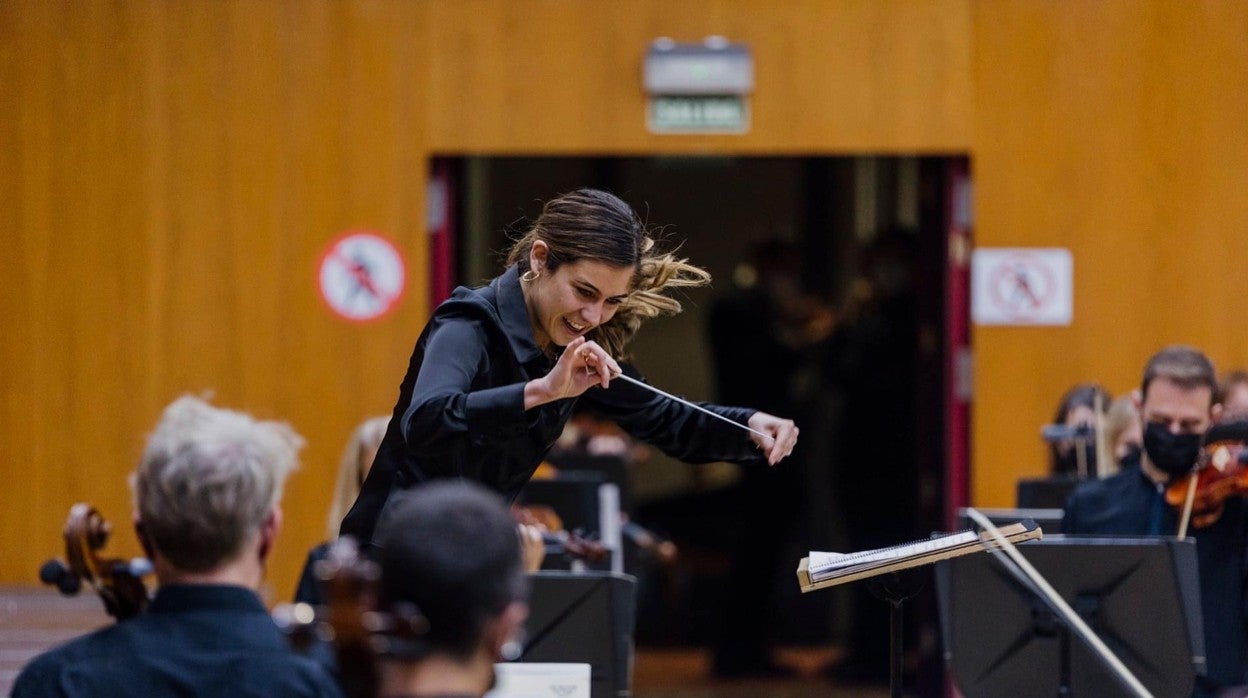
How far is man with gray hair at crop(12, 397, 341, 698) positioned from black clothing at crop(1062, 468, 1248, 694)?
2735 mm

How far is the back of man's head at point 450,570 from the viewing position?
181cm

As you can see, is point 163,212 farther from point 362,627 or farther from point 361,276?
point 362,627

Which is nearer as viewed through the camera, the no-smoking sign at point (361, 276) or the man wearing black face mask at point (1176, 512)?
the man wearing black face mask at point (1176, 512)

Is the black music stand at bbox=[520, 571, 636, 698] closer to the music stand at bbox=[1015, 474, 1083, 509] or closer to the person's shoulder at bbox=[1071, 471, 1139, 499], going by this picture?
the person's shoulder at bbox=[1071, 471, 1139, 499]

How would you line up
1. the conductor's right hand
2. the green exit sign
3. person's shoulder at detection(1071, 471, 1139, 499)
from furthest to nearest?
1. the green exit sign
2. person's shoulder at detection(1071, 471, 1139, 499)
3. the conductor's right hand

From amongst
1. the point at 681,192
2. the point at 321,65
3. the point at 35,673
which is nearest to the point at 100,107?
the point at 321,65

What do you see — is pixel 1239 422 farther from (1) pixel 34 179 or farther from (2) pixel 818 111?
(1) pixel 34 179

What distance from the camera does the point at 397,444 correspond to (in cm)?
317

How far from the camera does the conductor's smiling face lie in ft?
10.5

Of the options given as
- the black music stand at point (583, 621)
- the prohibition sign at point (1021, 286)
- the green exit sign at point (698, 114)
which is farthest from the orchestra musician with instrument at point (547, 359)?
the prohibition sign at point (1021, 286)

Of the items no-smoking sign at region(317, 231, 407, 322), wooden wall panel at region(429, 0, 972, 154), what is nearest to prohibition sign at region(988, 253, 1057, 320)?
wooden wall panel at region(429, 0, 972, 154)

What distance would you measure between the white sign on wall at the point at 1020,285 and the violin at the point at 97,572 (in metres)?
5.00

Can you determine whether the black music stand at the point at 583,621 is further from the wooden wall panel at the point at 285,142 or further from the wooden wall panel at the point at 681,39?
the wooden wall panel at the point at 681,39

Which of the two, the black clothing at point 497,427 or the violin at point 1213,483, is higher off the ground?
the black clothing at point 497,427
